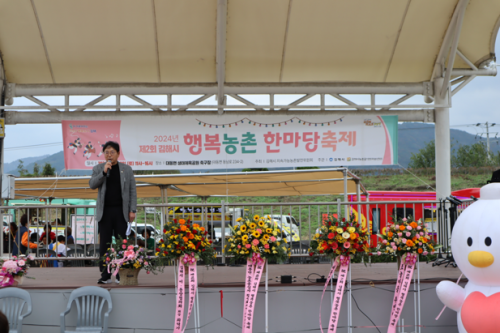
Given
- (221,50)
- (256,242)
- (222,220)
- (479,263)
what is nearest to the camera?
(479,263)

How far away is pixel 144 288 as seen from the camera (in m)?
5.36

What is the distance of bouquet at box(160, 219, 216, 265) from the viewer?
5.05 m

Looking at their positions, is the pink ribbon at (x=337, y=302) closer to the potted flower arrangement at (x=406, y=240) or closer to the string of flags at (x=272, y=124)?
the potted flower arrangement at (x=406, y=240)

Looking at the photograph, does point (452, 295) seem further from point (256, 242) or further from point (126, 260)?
point (126, 260)

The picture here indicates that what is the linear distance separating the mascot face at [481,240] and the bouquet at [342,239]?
989mm

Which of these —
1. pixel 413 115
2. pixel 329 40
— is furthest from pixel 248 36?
pixel 413 115

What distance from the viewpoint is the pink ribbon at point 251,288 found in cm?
509

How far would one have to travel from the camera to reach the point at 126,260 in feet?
17.3

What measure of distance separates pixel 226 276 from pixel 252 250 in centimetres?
130

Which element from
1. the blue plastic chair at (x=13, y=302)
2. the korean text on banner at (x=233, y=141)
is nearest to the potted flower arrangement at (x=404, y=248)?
the korean text on banner at (x=233, y=141)

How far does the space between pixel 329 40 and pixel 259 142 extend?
1952mm

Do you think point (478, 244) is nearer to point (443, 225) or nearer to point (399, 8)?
point (443, 225)

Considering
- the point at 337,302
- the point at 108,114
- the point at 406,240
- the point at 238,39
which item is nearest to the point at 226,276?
the point at 337,302

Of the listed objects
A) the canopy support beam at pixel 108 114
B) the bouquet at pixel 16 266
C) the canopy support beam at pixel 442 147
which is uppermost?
the canopy support beam at pixel 108 114
